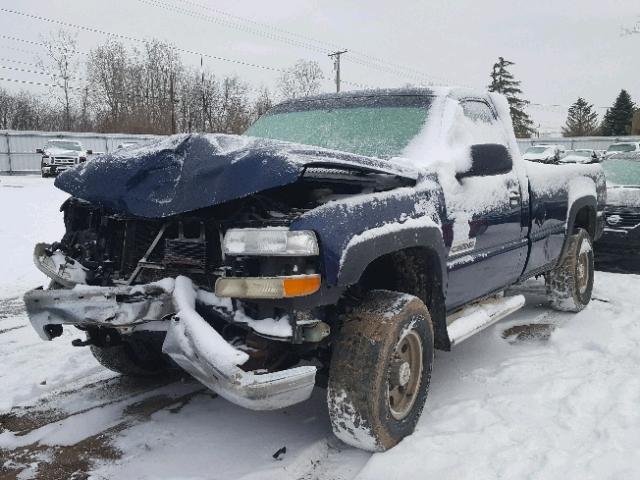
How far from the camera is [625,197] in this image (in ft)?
26.0

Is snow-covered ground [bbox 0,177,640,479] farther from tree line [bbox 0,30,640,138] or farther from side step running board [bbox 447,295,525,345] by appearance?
tree line [bbox 0,30,640,138]

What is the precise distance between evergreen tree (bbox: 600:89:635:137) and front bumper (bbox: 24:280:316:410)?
Answer: 6272cm

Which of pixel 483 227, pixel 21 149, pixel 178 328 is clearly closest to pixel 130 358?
pixel 178 328

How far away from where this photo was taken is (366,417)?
109 inches

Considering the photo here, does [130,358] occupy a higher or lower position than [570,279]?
lower

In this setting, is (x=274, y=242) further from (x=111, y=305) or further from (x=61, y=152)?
(x=61, y=152)

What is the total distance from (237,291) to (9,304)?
4.51 meters

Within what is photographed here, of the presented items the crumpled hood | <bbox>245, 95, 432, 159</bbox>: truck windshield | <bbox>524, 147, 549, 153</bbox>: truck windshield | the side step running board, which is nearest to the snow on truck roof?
<bbox>245, 95, 432, 159</bbox>: truck windshield

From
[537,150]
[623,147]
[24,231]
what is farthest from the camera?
[537,150]

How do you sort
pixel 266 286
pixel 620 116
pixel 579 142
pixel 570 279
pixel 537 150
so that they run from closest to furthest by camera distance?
pixel 266 286 → pixel 570 279 → pixel 537 150 → pixel 579 142 → pixel 620 116

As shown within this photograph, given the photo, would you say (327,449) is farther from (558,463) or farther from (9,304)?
(9,304)

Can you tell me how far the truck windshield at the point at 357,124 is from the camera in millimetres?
3795

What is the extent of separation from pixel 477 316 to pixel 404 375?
1.08 meters

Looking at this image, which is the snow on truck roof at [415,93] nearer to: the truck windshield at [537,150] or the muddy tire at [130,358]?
the muddy tire at [130,358]
